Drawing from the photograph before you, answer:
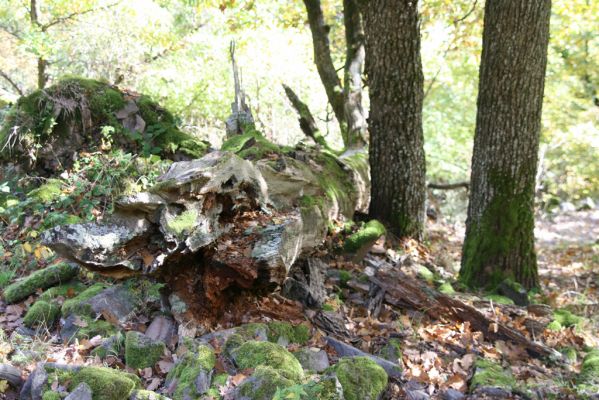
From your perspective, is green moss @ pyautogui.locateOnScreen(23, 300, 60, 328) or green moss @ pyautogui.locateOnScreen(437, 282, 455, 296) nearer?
green moss @ pyautogui.locateOnScreen(23, 300, 60, 328)

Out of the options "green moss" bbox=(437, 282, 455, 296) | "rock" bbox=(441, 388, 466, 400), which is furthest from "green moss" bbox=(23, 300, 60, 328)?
"green moss" bbox=(437, 282, 455, 296)

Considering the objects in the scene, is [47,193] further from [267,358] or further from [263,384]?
[263,384]

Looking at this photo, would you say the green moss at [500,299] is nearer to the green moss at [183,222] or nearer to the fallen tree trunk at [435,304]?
the fallen tree trunk at [435,304]

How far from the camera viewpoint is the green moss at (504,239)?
6.32 metres

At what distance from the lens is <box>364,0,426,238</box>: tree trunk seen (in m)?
6.68

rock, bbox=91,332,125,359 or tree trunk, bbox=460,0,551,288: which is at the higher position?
tree trunk, bbox=460,0,551,288

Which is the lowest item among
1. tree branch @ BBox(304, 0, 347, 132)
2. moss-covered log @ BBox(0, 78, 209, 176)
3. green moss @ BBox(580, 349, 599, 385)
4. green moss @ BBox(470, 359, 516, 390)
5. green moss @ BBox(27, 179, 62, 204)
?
green moss @ BBox(580, 349, 599, 385)

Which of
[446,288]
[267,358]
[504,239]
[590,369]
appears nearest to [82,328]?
[267,358]

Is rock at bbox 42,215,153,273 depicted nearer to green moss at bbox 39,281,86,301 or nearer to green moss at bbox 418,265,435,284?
green moss at bbox 39,281,86,301

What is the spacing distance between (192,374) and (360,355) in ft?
4.74

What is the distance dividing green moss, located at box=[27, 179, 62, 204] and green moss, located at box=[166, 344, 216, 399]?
331 cm

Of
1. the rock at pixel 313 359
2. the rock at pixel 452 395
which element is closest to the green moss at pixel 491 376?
the rock at pixel 452 395

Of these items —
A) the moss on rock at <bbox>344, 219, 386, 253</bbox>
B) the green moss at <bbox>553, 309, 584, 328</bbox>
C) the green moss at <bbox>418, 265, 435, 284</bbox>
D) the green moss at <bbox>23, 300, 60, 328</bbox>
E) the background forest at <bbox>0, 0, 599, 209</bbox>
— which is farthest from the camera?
the background forest at <bbox>0, 0, 599, 209</bbox>

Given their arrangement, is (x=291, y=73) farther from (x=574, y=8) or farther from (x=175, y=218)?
(x=175, y=218)
